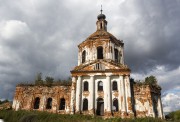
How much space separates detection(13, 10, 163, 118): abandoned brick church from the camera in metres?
21.7

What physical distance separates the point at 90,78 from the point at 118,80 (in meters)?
3.59

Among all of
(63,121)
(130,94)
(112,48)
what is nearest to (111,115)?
(130,94)

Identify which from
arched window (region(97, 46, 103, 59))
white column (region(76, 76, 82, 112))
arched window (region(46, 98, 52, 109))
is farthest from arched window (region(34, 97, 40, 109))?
arched window (region(97, 46, 103, 59))

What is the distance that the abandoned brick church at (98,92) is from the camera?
71.2 feet

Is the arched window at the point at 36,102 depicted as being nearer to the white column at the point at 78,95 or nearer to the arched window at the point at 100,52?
the white column at the point at 78,95

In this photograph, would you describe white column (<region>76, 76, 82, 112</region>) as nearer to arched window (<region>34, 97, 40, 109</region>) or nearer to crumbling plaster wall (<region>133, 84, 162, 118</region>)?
arched window (<region>34, 97, 40, 109</region>)

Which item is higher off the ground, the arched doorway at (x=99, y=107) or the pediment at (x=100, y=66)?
the pediment at (x=100, y=66)

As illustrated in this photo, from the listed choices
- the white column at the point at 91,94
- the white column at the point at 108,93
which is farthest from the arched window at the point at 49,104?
the white column at the point at 108,93

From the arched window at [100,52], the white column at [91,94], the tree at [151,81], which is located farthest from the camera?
the arched window at [100,52]

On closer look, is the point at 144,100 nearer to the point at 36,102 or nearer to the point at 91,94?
the point at 91,94

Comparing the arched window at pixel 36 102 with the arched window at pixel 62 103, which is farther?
the arched window at pixel 36 102

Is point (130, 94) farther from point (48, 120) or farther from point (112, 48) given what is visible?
point (48, 120)

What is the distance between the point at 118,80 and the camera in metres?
22.9

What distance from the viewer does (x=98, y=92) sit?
22.7 metres
